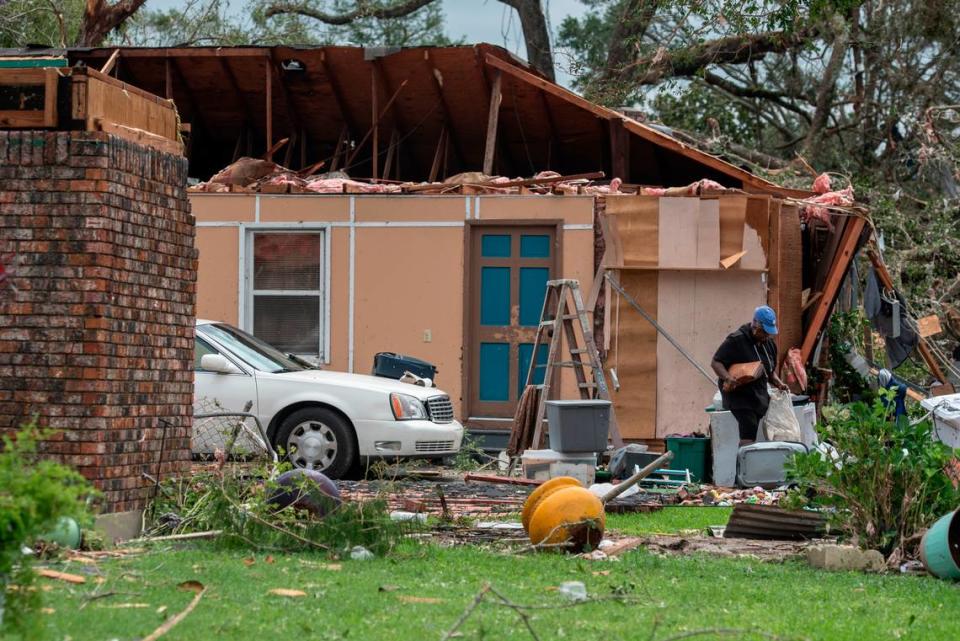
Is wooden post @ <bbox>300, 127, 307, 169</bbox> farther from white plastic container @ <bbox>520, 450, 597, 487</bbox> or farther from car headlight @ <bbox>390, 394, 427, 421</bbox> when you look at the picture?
white plastic container @ <bbox>520, 450, 597, 487</bbox>

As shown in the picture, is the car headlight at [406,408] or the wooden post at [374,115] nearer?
the car headlight at [406,408]

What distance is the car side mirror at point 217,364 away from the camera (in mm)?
13883

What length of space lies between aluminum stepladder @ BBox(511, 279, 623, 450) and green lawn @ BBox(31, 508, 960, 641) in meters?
6.63

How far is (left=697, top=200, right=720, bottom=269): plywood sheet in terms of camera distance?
16922 mm

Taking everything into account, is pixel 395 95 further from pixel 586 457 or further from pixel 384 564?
pixel 384 564

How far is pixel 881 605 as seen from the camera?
23.9 ft

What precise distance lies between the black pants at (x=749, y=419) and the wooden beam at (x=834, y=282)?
10.4 feet

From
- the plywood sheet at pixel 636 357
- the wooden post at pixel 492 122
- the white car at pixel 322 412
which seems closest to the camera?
the white car at pixel 322 412

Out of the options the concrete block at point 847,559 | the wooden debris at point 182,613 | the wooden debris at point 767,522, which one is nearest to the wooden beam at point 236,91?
the wooden debris at point 767,522

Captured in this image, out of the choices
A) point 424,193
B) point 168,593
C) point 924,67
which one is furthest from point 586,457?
point 924,67

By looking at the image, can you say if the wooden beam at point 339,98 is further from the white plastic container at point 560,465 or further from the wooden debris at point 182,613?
the wooden debris at point 182,613

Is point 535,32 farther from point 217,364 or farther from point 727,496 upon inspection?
point 727,496

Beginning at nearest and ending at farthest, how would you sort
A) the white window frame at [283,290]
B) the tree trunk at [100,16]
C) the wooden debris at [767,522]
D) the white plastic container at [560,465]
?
the wooden debris at [767,522] < the white plastic container at [560,465] < the white window frame at [283,290] < the tree trunk at [100,16]

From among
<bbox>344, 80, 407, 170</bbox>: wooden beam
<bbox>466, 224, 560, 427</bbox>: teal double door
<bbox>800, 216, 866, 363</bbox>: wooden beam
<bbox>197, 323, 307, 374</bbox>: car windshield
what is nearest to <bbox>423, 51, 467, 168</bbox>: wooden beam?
<bbox>344, 80, 407, 170</bbox>: wooden beam
